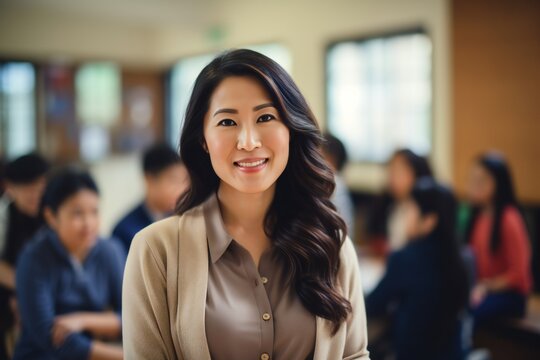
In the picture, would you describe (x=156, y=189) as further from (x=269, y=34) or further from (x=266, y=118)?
(x=269, y=34)

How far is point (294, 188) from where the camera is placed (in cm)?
124

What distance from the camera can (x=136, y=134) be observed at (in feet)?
23.7

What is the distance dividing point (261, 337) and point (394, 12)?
13.4ft

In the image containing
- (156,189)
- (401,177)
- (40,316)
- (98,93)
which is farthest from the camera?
(98,93)

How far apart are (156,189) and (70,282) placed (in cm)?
63

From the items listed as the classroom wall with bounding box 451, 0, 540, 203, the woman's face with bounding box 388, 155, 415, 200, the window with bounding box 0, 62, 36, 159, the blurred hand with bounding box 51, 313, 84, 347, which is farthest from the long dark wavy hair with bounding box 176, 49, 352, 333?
the window with bounding box 0, 62, 36, 159

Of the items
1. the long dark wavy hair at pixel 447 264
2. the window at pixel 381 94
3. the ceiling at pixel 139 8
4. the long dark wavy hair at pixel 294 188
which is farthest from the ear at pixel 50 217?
the ceiling at pixel 139 8

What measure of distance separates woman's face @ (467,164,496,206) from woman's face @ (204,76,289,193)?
2.33m

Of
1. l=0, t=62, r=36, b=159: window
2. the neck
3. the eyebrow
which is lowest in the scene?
Result: the neck

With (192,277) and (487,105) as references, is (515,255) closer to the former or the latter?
(487,105)

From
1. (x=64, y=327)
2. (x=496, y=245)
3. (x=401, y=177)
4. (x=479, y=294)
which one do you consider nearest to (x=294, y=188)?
(x=64, y=327)

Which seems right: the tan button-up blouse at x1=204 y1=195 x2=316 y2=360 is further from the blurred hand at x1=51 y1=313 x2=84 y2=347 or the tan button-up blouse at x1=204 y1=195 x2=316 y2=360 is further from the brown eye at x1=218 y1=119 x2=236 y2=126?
the blurred hand at x1=51 y1=313 x2=84 y2=347

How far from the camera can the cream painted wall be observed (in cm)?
434

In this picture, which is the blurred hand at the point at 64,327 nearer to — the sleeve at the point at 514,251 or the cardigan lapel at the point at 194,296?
the cardigan lapel at the point at 194,296
